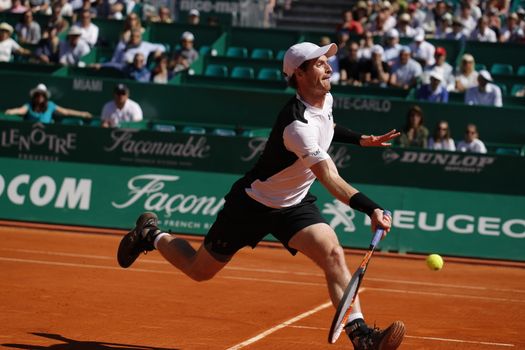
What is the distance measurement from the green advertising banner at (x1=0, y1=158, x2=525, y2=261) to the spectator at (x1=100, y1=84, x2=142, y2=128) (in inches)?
81.2

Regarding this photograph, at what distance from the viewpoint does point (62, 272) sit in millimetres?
10898

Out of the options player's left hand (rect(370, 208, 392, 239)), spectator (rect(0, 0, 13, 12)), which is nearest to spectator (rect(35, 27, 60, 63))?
spectator (rect(0, 0, 13, 12))

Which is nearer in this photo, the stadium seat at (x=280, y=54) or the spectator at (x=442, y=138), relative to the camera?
the spectator at (x=442, y=138)

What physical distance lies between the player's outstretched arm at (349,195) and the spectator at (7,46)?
1429cm

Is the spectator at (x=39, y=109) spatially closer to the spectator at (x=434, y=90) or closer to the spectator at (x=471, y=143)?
the spectator at (x=434, y=90)

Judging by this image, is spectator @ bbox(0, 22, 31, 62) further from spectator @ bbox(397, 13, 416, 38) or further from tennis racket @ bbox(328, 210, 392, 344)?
tennis racket @ bbox(328, 210, 392, 344)

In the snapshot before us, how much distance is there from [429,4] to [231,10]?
4633 mm

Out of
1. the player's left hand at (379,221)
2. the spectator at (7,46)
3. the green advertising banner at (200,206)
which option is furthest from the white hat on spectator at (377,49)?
the player's left hand at (379,221)

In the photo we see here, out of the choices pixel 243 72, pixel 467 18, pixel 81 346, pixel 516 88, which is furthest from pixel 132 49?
pixel 81 346

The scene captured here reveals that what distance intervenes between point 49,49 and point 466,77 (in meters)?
7.89

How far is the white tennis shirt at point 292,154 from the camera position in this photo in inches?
257

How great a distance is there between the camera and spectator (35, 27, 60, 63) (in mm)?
19750

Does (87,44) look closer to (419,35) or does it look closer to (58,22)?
(58,22)

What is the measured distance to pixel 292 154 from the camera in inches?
267
